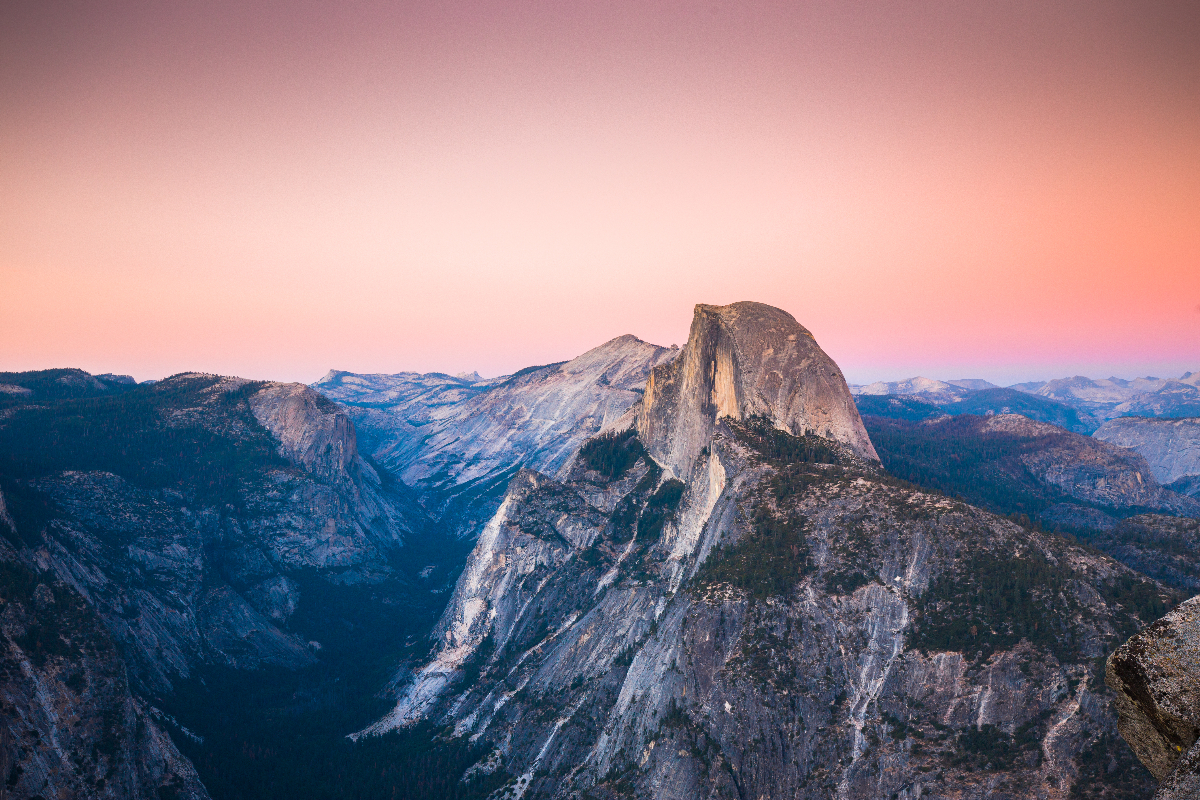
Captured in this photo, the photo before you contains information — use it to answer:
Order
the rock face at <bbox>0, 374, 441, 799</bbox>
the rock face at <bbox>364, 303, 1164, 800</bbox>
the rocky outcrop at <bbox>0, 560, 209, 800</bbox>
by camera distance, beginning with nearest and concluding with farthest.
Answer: the rock face at <bbox>364, 303, 1164, 800</bbox>, the rocky outcrop at <bbox>0, 560, 209, 800</bbox>, the rock face at <bbox>0, 374, 441, 799</bbox>

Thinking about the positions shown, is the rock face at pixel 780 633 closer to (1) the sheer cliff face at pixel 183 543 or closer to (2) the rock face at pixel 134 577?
(2) the rock face at pixel 134 577

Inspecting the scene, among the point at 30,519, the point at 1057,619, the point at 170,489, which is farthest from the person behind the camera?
the point at 170,489

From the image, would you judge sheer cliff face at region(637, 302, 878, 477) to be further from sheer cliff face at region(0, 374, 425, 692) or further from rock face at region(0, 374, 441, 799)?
sheer cliff face at region(0, 374, 425, 692)

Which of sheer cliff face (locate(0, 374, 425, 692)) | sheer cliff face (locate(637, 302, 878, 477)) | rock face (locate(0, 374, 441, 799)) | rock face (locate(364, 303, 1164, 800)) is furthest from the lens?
sheer cliff face (locate(0, 374, 425, 692))

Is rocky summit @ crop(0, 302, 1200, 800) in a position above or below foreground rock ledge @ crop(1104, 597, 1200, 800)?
below

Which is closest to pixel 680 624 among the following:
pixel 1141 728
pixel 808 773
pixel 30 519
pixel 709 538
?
pixel 709 538

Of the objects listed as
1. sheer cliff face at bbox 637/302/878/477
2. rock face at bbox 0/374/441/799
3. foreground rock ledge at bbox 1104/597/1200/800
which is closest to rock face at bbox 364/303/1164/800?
sheer cliff face at bbox 637/302/878/477

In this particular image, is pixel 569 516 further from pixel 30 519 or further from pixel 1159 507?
pixel 1159 507
